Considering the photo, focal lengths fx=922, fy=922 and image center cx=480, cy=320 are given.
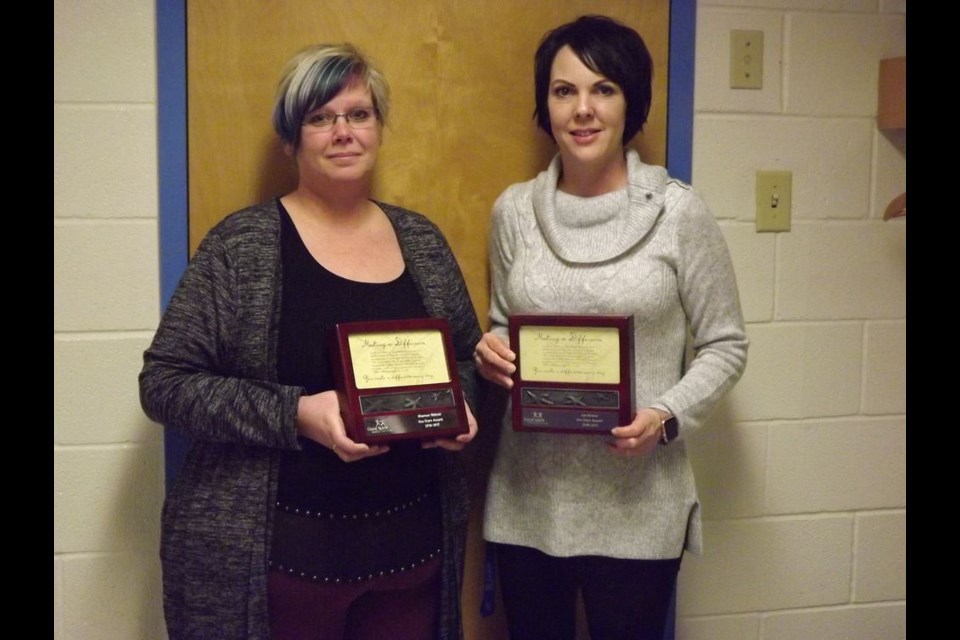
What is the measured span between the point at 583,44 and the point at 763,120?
0.54 m

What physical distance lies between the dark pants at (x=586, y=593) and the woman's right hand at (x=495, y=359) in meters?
0.32

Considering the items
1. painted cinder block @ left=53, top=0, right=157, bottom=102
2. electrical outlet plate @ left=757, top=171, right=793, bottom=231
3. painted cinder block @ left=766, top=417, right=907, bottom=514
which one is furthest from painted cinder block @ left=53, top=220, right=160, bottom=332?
painted cinder block @ left=766, top=417, right=907, bottom=514

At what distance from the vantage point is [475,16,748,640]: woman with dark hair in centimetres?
151

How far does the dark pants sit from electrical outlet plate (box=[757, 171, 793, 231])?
749 mm

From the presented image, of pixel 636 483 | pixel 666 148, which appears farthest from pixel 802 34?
pixel 636 483

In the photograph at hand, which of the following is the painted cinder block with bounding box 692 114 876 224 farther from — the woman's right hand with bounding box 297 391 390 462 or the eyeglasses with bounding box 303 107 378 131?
the woman's right hand with bounding box 297 391 390 462

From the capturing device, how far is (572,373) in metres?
1.44

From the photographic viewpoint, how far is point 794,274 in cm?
194

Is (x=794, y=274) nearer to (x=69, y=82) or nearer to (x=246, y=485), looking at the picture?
(x=246, y=485)

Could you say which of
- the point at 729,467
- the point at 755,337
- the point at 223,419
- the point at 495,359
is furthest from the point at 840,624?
the point at 223,419

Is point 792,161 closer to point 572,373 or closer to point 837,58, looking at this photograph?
point 837,58

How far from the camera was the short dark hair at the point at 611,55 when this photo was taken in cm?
153

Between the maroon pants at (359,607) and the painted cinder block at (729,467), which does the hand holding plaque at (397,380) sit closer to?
the maroon pants at (359,607)

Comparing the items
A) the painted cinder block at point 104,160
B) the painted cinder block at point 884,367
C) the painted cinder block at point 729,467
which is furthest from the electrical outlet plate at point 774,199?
the painted cinder block at point 104,160
